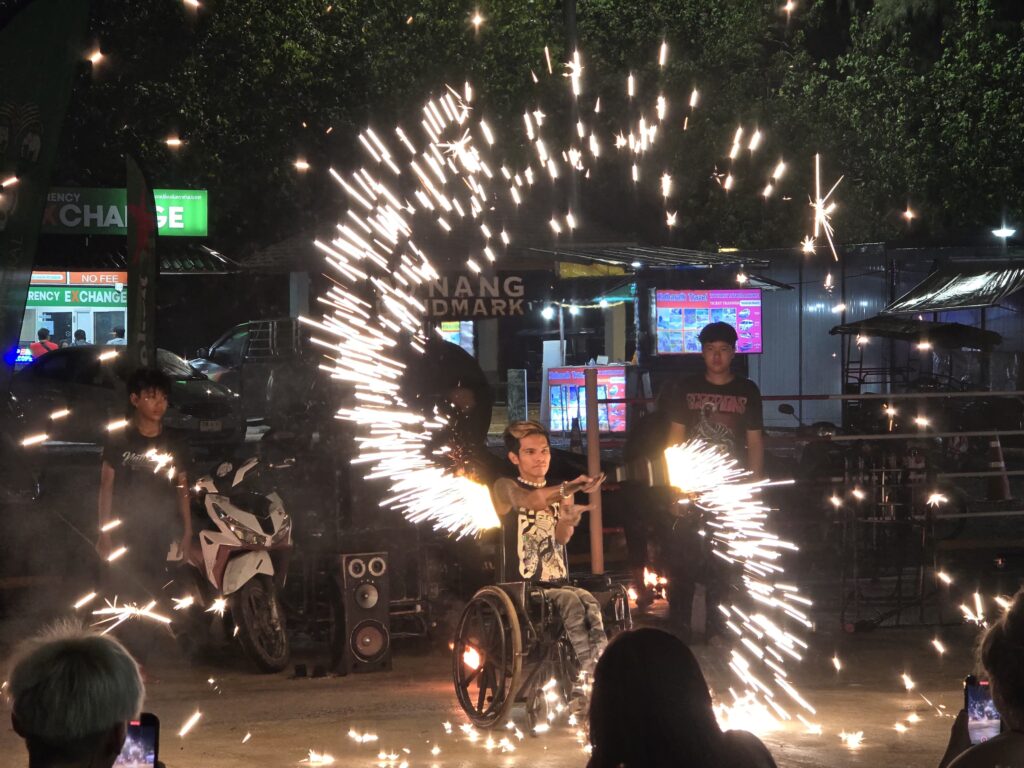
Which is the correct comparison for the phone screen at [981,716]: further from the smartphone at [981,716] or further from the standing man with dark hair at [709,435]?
the standing man with dark hair at [709,435]

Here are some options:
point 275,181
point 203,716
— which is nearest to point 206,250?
point 275,181

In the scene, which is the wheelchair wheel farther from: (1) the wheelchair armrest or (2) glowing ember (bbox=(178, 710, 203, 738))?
(2) glowing ember (bbox=(178, 710, 203, 738))

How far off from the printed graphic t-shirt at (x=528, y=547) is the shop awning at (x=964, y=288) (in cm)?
1516

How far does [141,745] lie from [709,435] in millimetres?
5554

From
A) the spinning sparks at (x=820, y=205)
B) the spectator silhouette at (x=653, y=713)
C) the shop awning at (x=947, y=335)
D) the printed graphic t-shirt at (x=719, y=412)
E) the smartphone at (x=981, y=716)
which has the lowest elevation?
the smartphone at (x=981, y=716)

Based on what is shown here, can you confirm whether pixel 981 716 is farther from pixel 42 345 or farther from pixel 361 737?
pixel 42 345

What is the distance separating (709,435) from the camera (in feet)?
26.6

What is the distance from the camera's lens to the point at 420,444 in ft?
29.3

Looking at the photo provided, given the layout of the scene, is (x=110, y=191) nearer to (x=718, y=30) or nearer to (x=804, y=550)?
(x=804, y=550)

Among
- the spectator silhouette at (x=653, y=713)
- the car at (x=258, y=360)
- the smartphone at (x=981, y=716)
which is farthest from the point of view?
the car at (x=258, y=360)

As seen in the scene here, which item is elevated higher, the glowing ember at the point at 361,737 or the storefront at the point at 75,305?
the storefront at the point at 75,305

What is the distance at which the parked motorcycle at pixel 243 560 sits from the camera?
7.98m

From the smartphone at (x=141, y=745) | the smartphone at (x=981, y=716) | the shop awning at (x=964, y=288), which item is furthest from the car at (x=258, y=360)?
the smartphone at (x=981, y=716)

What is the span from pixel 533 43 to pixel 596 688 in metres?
26.9
